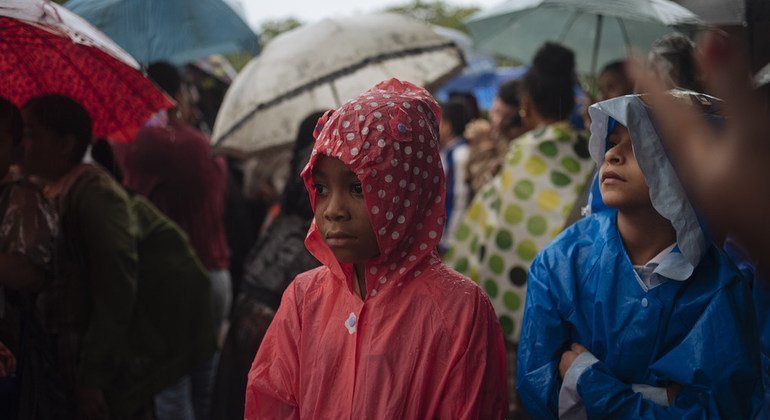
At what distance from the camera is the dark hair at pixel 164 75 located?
5.58m

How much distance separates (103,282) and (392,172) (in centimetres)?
174

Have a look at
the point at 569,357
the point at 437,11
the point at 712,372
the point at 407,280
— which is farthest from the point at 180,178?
the point at 437,11

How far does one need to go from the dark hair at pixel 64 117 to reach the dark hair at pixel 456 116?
559 cm

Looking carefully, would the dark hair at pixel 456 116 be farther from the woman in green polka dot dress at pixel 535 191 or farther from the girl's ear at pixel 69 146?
the girl's ear at pixel 69 146

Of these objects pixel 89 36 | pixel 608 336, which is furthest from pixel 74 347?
pixel 608 336

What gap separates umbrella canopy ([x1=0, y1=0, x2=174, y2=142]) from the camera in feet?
11.3

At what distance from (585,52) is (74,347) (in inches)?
159

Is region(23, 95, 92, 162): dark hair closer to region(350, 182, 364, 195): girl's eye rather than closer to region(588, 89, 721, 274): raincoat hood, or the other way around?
region(350, 182, 364, 195): girl's eye

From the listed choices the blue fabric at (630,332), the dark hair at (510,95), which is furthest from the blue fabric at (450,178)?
the blue fabric at (630,332)

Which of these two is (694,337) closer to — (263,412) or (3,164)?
(263,412)

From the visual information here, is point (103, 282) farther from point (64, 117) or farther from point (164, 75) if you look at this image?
point (164, 75)

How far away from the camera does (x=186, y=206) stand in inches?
212

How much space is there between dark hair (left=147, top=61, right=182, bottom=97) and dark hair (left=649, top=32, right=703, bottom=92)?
3.29m

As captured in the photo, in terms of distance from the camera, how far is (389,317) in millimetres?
2475
